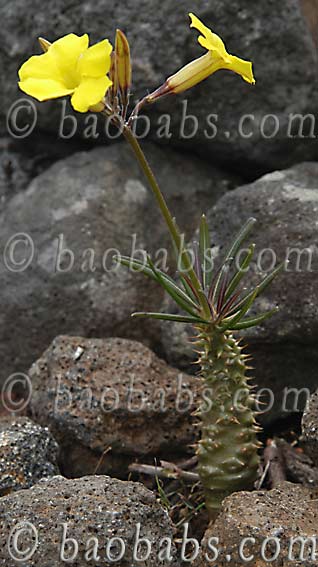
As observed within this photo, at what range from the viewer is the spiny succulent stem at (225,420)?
2080 mm

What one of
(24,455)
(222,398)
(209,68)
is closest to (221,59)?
(209,68)

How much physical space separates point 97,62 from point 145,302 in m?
1.41

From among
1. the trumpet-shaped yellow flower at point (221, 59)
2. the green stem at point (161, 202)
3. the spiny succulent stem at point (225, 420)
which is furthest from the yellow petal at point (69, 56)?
the spiny succulent stem at point (225, 420)

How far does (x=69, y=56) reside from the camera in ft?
5.41

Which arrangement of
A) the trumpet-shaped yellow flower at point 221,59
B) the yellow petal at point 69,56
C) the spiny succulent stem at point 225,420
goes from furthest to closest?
the spiny succulent stem at point 225,420 < the trumpet-shaped yellow flower at point 221,59 < the yellow petal at point 69,56

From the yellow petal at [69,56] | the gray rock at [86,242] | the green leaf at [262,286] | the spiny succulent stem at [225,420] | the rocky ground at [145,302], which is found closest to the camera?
the yellow petal at [69,56]

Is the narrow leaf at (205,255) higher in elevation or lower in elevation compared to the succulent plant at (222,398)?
higher

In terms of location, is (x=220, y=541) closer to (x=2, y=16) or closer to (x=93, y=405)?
(x=93, y=405)

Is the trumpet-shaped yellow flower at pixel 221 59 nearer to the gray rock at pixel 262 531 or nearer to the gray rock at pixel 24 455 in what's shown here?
the gray rock at pixel 262 531

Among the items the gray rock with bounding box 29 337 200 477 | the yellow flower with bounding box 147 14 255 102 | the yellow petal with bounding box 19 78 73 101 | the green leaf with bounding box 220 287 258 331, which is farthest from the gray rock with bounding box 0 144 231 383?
the yellow petal with bounding box 19 78 73 101

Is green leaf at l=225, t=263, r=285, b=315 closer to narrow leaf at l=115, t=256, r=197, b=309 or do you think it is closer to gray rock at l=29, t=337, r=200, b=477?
narrow leaf at l=115, t=256, r=197, b=309

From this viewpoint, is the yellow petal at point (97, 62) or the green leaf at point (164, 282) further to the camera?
the green leaf at point (164, 282)

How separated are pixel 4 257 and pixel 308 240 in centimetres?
115

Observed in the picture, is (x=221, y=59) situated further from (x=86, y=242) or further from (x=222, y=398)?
(x=86, y=242)
